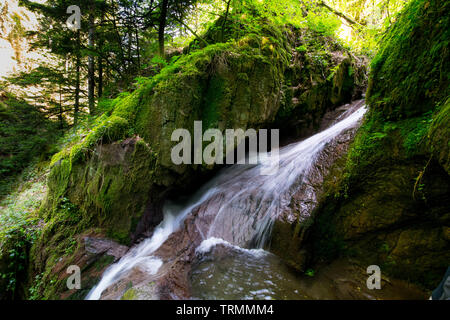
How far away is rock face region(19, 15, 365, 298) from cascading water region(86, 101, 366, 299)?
0.50 metres

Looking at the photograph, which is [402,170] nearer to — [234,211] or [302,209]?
[302,209]

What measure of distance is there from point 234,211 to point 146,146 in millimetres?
2613

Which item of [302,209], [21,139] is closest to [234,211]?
[302,209]

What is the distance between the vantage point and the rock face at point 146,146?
416cm

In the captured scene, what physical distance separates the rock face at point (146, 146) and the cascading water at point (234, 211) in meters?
0.50

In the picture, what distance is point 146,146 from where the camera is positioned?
14.3 ft

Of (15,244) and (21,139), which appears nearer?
(15,244)

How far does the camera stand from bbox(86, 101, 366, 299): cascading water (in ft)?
11.6

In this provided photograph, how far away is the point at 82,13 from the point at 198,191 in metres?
8.19

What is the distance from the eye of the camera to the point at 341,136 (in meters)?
4.03
